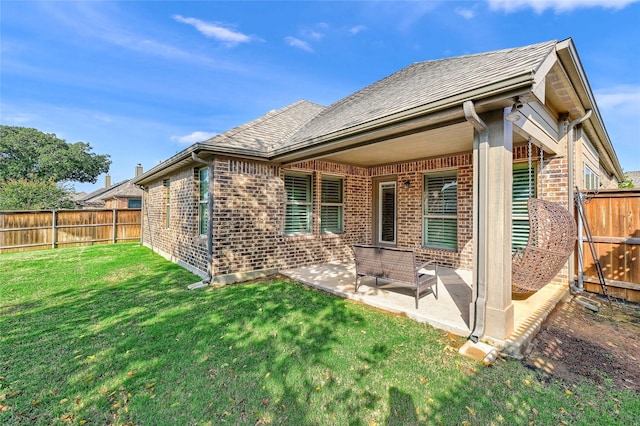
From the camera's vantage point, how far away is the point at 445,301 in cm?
456

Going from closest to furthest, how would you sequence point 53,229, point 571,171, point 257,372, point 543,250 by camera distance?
point 257,372, point 543,250, point 571,171, point 53,229

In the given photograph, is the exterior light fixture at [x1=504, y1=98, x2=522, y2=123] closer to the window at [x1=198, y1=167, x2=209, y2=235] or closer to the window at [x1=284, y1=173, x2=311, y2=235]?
the window at [x1=284, y1=173, x2=311, y2=235]

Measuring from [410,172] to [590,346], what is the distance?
5.14m

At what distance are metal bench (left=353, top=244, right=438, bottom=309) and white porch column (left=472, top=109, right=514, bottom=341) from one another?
1026 mm

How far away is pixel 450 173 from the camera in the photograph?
7.02 m

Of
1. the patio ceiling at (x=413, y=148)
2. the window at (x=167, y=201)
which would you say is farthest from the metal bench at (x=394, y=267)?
the window at (x=167, y=201)

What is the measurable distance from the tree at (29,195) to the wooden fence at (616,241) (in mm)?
23929

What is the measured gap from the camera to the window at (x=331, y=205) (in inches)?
310

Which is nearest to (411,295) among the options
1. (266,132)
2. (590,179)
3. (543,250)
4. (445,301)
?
(445,301)

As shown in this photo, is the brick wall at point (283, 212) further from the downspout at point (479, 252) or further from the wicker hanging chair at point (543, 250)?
the downspout at point (479, 252)

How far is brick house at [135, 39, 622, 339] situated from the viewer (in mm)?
3256

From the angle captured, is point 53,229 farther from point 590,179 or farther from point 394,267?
point 590,179

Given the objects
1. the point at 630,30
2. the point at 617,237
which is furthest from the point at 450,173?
the point at 630,30

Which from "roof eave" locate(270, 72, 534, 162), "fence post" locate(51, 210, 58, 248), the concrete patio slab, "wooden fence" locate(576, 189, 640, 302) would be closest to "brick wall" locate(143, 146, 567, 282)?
the concrete patio slab
